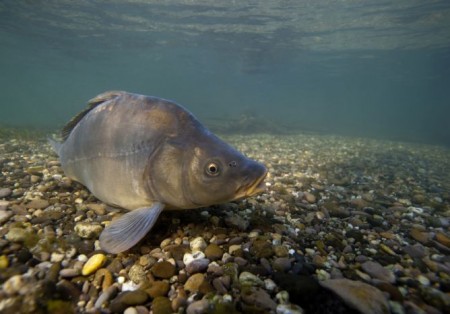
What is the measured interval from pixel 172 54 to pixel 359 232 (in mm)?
48273

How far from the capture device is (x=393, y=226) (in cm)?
366

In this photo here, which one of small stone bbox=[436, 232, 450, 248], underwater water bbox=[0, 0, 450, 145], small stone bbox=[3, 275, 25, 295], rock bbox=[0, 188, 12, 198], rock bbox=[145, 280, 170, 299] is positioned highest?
underwater water bbox=[0, 0, 450, 145]

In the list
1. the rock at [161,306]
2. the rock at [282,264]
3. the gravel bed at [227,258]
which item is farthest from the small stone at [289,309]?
the rock at [161,306]

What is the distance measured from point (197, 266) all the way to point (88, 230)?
4.48 feet

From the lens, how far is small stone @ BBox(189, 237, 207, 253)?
2667mm

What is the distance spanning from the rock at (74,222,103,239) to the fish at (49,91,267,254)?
0.34 metres

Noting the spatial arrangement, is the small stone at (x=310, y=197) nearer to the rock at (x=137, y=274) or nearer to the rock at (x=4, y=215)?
the rock at (x=137, y=274)

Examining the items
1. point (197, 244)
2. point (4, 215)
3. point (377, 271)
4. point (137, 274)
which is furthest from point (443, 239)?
point (4, 215)

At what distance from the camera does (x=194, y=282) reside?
2262 mm

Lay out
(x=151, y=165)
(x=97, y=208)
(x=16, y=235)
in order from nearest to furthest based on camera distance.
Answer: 1. (x=16, y=235)
2. (x=151, y=165)
3. (x=97, y=208)

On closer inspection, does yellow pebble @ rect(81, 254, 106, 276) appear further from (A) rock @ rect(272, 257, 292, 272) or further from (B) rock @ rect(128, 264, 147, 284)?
(A) rock @ rect(272, 257, 292, 272)

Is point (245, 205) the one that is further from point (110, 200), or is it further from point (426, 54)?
point (426, 54)

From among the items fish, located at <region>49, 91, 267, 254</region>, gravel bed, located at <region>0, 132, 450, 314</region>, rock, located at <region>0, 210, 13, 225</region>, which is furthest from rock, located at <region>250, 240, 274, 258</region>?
rock, located at <region>0, 210, 13, 225</region>

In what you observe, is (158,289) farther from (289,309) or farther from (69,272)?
(289,309)
